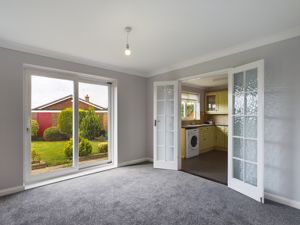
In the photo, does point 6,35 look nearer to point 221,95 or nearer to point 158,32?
point 158,32

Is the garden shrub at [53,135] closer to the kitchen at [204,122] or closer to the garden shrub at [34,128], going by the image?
the garden shrub at [34,128]

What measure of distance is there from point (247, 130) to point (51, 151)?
12.0ft

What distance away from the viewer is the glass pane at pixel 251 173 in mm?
2578

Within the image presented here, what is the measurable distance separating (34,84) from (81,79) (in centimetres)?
90

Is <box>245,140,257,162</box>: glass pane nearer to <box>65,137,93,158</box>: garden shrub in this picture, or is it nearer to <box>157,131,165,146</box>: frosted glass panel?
<box>157,131,165,146</box>: frosted glass panel

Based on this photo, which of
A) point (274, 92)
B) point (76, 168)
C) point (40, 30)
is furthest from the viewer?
point (76, 168)

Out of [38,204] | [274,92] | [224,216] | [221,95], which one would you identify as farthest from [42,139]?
[221,95]

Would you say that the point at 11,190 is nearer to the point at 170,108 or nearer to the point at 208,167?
the point at 170,108

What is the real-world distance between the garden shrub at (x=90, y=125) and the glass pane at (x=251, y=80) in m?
3.19

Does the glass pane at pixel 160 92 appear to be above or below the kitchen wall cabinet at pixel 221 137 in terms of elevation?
above

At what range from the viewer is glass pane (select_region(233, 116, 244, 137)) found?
2.82 meters

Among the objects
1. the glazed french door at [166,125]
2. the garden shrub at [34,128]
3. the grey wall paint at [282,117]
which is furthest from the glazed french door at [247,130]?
the garden shrub at [34,128]

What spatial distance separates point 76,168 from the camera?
365cm

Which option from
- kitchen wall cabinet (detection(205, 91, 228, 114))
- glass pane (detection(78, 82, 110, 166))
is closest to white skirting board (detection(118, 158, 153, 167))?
glass pane (detection(78, 82, 110, 166))
